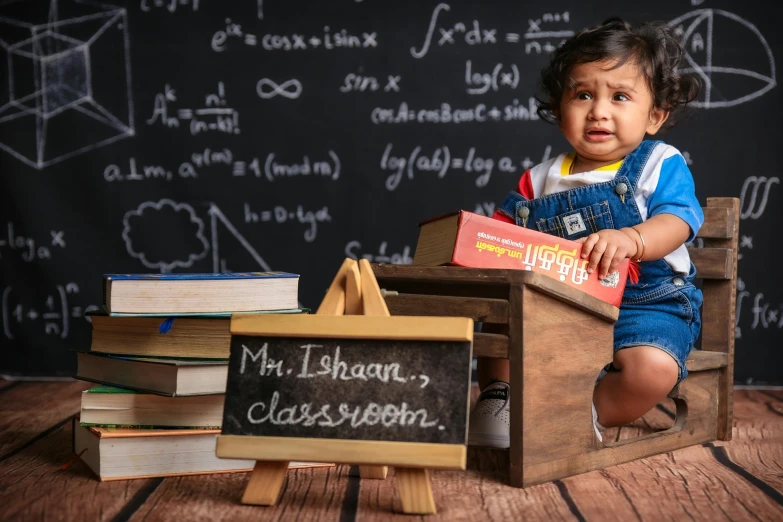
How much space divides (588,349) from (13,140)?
210cm

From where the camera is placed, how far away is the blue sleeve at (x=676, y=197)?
5.80ft

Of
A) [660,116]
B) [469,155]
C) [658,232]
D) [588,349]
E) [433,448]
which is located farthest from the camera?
[469,155]

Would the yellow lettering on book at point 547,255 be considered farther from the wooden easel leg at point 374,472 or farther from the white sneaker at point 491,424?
the wooden easel leg at point 374,472

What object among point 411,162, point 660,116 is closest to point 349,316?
point 660,116

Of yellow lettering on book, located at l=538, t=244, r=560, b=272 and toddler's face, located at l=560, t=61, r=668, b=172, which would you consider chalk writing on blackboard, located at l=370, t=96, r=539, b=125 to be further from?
yellow lettering on book, located at l=538, t=244, r=560, b=272

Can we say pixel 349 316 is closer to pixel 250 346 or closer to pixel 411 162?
pixel 250 346

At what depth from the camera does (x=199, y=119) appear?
2.75 meters

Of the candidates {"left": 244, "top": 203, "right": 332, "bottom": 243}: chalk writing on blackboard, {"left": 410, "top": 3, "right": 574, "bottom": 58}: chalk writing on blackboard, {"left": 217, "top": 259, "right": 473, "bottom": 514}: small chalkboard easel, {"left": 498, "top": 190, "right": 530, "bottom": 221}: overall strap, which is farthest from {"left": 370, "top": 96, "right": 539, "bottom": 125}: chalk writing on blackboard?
{"left": 217, "top": 259, "right": 473, "bottom": 514}: small chalkboard easel

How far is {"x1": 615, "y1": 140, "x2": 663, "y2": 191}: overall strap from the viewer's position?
6.05ft

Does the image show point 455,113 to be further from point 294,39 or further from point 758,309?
point 758,309

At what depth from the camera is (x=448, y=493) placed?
54.9 inches

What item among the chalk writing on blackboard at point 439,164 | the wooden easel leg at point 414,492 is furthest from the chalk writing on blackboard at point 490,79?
the wooden easel leg at point 414,492

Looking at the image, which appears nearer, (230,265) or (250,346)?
(250,346)

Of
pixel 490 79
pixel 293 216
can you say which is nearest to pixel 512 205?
pixel 490 79
